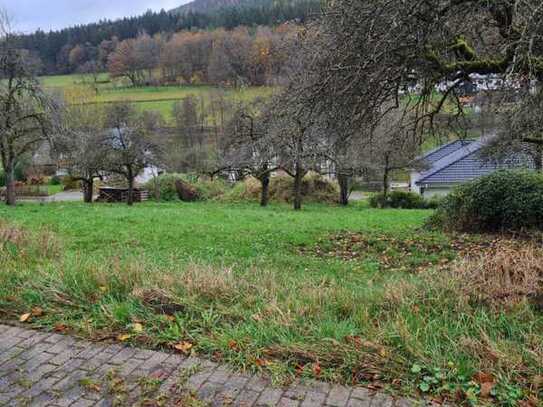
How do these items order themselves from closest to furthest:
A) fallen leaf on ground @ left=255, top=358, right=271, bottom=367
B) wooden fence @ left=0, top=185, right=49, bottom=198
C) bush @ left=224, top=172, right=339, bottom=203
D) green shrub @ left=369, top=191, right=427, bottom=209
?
1. fallen leaf on ground @ left=255, top=358, right=271, bottom=367
2. green shrub @ left=369, top=191, right=427, bottom=209
3. bush @ left=224, top=172, right=339, bottom=203
4. wooden fence @ left=0, top=185, right=49, bottom=198

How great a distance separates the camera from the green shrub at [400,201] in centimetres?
2795

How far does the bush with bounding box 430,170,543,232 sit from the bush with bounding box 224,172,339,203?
17.8 m

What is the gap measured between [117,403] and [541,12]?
5260 mm

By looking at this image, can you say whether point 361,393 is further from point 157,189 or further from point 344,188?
point 157,189

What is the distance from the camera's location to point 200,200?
104 ft

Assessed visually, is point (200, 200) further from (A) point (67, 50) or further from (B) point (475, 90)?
(A) point (67, 50)

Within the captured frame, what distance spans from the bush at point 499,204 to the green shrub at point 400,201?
52.3 feet

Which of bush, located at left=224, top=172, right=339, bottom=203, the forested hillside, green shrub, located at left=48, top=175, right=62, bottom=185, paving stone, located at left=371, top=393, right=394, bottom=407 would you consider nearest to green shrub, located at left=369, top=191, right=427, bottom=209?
bush, located at left=224, top=172, right=339, bottom=203

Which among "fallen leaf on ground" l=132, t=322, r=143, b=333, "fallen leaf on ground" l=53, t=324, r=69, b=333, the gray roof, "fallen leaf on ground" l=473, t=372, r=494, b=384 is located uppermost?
the gray roof

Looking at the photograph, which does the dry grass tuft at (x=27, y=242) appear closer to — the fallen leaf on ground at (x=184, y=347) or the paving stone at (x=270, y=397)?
the fallen leaf on ground at (x=184, y=347)

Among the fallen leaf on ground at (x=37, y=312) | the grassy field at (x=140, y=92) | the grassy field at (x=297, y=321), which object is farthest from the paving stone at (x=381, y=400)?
the grassy field at (x=140, y=92)

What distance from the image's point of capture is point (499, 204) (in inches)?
445

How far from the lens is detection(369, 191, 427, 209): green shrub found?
1101 inches

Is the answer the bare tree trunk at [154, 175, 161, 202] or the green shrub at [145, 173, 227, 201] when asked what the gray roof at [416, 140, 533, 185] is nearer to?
the green shrub at [145, 173, 227, 201]
